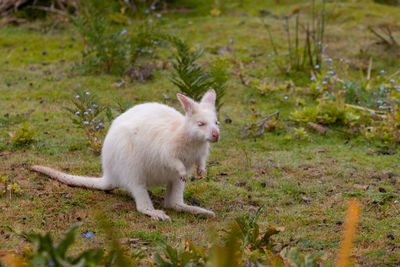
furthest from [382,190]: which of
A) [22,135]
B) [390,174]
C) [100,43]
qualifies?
[100,43]

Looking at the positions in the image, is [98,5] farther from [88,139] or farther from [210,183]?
[210,183]

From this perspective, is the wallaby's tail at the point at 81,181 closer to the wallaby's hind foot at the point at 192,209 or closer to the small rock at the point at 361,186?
the wallaby's hind foot at the point at 192,209

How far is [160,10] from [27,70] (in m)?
3.94

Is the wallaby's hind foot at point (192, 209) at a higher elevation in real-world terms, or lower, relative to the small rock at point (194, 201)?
higher

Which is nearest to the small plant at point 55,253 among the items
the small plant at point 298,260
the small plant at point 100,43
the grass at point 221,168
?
the grass at point 221,168

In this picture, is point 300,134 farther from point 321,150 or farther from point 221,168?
point 221,168

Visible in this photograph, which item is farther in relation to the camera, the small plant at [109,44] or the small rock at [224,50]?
the small rock at [224,50]

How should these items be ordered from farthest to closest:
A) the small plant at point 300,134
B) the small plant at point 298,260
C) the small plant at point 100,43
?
1. the small plant at point 100,43
2. the small plant at point 300,134
3. the small plant at point 298,260

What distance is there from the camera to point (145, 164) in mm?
4223

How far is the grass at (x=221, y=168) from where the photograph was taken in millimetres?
3879

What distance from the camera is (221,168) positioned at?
5.51m

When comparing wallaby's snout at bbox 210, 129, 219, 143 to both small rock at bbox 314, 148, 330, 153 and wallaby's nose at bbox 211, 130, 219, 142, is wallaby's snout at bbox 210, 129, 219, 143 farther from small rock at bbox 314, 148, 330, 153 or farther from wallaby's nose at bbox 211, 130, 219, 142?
small rock at bbox 314, 148, 330, 153

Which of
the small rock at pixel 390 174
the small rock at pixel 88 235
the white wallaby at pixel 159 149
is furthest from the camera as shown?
the small rock at pixel 390 174

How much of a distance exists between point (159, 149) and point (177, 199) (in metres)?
0.53
